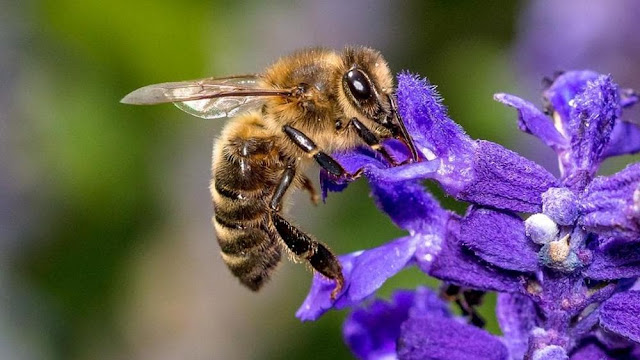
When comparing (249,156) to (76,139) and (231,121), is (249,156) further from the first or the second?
(76,139)

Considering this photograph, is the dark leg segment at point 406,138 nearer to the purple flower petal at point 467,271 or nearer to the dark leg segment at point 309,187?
the purple flower petal at point 467,271

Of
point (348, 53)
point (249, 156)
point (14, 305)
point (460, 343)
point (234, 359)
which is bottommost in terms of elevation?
point (234, 359)

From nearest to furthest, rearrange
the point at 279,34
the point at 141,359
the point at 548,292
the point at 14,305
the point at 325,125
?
the point at 548,292 → the point at 325,125 → the point at 14,305 → the point at 141,359 → the point at 279,34

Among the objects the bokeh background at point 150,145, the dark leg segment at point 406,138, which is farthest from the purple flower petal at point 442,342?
the bokeh background at point 150,145

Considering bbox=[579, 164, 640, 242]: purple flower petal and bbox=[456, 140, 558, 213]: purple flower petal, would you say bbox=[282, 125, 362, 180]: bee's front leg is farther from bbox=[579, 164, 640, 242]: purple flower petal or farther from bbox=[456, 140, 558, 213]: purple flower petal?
bbox=[579, 164, 640, 242]: purple flower petal

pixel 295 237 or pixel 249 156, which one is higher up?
pixel 249 156

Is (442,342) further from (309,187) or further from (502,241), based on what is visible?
(309,187)

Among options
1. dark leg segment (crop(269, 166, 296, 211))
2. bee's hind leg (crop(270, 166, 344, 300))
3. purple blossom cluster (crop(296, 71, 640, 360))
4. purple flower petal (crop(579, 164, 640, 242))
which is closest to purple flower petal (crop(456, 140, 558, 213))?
purple blossom cluster (crop(296, 71, 640, 360))

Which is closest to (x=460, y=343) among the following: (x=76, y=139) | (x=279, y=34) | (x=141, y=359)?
(x=76, y=139)
